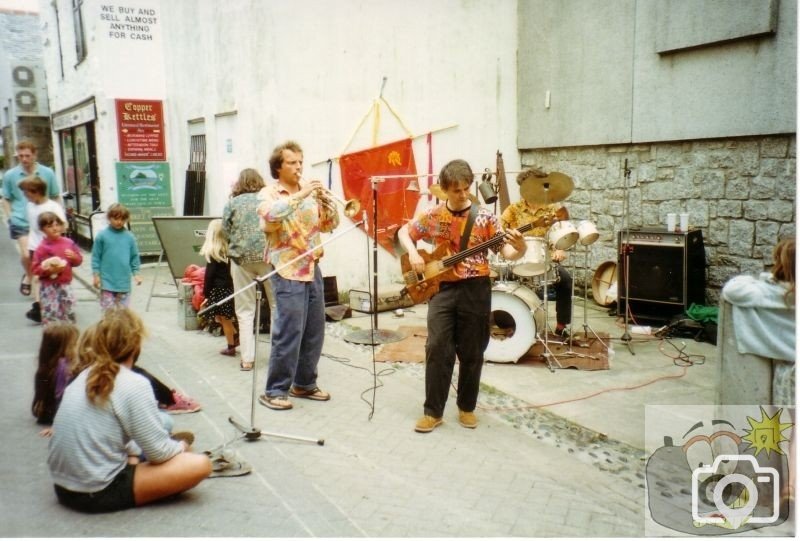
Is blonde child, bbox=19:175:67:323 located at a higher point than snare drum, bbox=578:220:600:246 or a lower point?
higher

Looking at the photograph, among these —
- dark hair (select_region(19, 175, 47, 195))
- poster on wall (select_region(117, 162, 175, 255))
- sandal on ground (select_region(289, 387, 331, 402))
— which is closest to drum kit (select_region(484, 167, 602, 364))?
sandal on ground (select_region(289, 387, 331, 402))

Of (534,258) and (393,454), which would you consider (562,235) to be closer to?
(534,258)

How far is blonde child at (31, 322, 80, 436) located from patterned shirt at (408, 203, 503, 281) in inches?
91.9

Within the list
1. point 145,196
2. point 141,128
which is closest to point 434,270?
point 145,196

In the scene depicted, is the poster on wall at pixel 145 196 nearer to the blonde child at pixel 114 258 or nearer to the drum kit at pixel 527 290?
the blonde child at pixel 114 258

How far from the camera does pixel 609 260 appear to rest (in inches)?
344

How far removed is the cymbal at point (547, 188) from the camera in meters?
5.70

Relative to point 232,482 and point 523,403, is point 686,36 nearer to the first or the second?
point 523,403

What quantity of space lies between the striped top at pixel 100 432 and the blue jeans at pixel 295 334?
5.10 feet

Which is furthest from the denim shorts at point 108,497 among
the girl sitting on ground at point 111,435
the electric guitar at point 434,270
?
the electric guitar at point 434,270

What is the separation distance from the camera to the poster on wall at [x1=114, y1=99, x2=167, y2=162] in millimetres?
11844

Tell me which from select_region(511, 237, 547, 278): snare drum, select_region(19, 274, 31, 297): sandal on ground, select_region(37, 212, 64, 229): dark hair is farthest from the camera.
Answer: select_region(19, 274, 31, 297): sandal on ground

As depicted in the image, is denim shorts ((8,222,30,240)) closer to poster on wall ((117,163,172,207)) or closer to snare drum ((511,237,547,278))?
poster on wall ((117,163,172,207))

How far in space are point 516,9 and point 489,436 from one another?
7.24 metres
